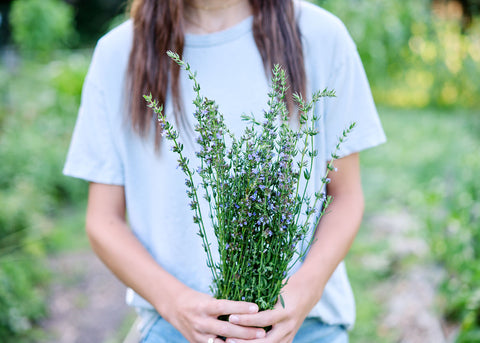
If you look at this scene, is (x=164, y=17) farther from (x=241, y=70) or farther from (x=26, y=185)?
(x=26, y=185)

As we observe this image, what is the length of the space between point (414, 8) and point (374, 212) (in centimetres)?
493

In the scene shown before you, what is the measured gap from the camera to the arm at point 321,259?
3.78 feet

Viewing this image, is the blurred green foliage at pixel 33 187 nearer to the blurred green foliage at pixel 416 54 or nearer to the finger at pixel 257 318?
the finger at pixel 257 318

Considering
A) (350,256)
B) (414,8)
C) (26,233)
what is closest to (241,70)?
(350,256)

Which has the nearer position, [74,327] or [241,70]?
[241,70]

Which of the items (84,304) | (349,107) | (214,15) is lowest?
(84,304)

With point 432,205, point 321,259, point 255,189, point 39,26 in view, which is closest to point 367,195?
point 432,205

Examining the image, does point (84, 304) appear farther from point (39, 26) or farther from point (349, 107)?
point (39, 26)

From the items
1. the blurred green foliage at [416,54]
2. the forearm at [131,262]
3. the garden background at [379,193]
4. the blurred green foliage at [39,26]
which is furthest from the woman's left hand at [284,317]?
the blurred green foliage at [39,26]

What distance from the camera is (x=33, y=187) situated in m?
4.81

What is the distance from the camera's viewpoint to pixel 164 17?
4.74 ft

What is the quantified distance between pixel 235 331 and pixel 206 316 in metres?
0.10

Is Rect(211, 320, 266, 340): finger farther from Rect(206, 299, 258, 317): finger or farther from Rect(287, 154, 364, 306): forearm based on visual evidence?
Rect(287, 154, 364, 306): forearm

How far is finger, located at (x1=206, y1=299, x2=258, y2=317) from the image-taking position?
3.59 feet
